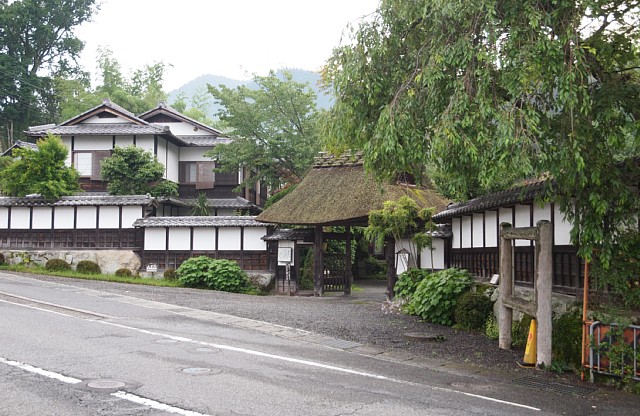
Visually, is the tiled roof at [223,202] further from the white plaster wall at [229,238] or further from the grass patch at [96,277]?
the grass patch at [96,277]

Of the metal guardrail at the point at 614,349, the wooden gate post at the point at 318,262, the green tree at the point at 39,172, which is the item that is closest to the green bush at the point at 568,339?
the metal guardrail at the point at 614,349

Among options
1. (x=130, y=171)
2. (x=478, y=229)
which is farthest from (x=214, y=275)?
(x=478, y=229)

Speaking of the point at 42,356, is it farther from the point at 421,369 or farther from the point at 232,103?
the point at 232,103

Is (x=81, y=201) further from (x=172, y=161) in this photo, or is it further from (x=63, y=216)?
(x=172, y=161)

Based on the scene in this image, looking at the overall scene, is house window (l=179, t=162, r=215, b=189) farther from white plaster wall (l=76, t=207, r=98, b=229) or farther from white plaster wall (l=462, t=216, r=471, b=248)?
white plaster wall (l=462, t=216, r=471, b=248)

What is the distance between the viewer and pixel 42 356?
368 inches

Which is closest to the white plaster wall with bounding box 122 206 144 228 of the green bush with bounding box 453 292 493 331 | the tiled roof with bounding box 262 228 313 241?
the tiled roof with bounding box 262 228 313 241

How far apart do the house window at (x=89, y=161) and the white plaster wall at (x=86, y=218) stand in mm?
5920

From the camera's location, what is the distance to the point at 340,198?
2352 centimetres

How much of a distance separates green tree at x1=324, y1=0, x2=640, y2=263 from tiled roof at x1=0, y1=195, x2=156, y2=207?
66.0 feet

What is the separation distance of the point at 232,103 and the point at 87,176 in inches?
389

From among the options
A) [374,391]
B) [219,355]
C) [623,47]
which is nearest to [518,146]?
[623,47]

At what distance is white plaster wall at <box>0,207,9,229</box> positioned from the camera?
28.6 m

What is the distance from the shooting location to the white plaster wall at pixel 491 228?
Result: 588 inches
